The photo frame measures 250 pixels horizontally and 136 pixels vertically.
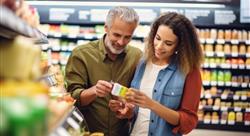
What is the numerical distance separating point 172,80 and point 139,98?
0.31 meters

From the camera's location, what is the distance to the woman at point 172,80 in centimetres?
262

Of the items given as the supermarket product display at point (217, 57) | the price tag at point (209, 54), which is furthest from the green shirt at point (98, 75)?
the price tag at point (209, 54)

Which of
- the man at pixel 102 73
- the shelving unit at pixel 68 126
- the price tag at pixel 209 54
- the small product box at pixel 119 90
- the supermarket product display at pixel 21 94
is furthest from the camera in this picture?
the price tag at pixel 209 54

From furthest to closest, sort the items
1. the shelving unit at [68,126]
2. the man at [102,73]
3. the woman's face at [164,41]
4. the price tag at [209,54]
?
1. the price tag at [209,54]
2. the man at [102,73]
3. the woman's face at [164,41]
4. the shelving unit at [68,126]

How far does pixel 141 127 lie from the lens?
269 cm

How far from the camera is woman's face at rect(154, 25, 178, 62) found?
103 inches

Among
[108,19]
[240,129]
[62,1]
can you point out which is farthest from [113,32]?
[240,129]

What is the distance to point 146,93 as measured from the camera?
270cm

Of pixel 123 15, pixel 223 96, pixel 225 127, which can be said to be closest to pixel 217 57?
pixel 223 96

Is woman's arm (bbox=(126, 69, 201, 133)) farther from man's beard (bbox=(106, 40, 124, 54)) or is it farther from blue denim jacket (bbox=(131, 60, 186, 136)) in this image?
man's beard (bbox=(106, 40, 124, 54))

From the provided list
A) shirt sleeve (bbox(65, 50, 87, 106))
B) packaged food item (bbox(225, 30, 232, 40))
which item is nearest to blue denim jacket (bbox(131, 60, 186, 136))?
shirt sleeve (bbox(65, 50, 87, 106))

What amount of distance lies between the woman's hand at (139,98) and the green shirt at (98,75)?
34 cm

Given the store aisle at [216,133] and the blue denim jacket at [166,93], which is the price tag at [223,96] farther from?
the blue denim jacket at [166,93]

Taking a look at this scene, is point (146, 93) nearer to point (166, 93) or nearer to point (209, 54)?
point (166, 93)
